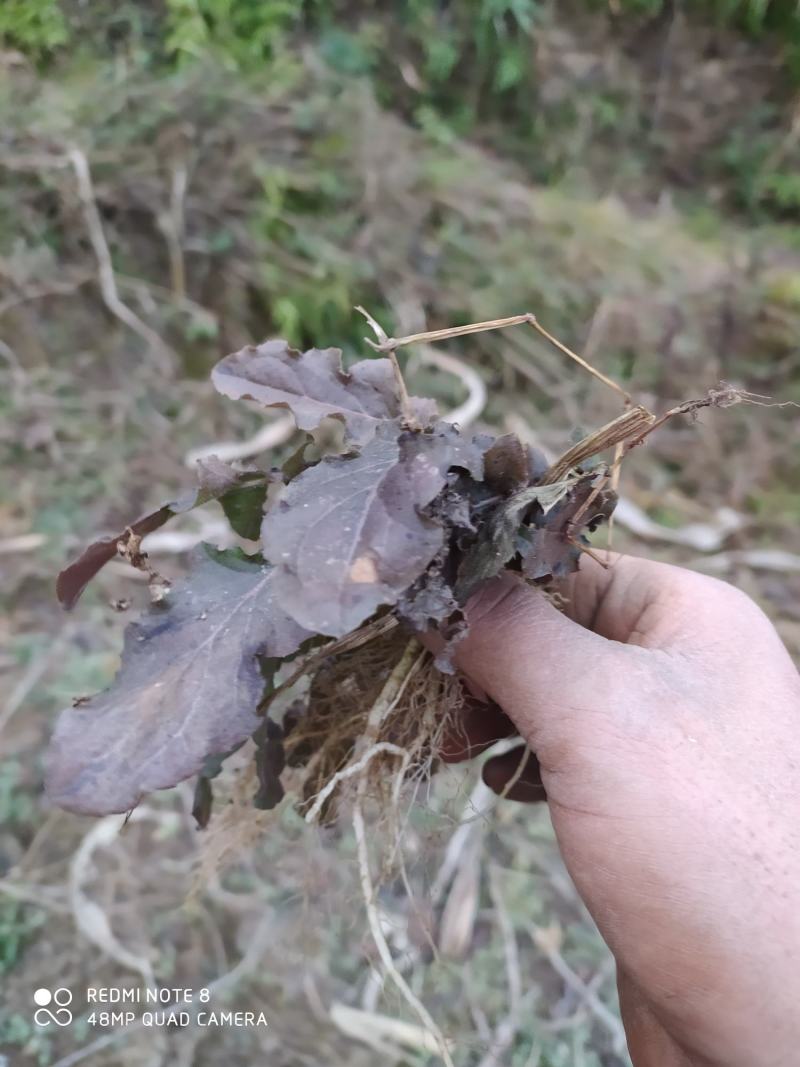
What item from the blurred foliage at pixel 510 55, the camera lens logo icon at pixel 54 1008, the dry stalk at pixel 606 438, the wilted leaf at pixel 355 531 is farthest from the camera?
the blurred foliage at pixel 510 55

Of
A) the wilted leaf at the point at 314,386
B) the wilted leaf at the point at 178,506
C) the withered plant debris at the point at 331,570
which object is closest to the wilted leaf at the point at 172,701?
the withered plant debris at the point at 331,570

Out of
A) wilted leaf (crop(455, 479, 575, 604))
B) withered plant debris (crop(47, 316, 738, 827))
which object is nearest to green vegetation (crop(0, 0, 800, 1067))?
withered plant debris (crop(47, 316, 738, 827))

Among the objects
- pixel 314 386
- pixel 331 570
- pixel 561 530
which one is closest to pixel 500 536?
pixel 561 530

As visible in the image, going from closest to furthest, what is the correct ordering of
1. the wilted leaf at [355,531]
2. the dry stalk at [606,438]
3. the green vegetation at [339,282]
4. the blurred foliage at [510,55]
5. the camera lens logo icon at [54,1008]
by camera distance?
the wilted leaf at [355,531] → the dry stalk at [606,438] → the camera lens logo icon at [54,1008] → the green vegetation at [339,282] → the blurred foliage at [510,55]

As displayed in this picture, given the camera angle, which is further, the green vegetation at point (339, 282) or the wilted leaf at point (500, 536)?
the green vegetation at point (339, 282)

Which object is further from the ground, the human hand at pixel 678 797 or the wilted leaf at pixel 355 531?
the wilted leaf at pixel 355 531

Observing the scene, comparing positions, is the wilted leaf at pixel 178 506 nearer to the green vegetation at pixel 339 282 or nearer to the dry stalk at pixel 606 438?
the dry stalk at pixel 606 438

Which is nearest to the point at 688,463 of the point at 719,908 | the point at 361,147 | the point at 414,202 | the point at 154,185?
the point at 414,202

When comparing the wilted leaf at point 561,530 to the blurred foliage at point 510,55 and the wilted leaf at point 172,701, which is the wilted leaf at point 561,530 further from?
the blurred foliage at point 510,55
